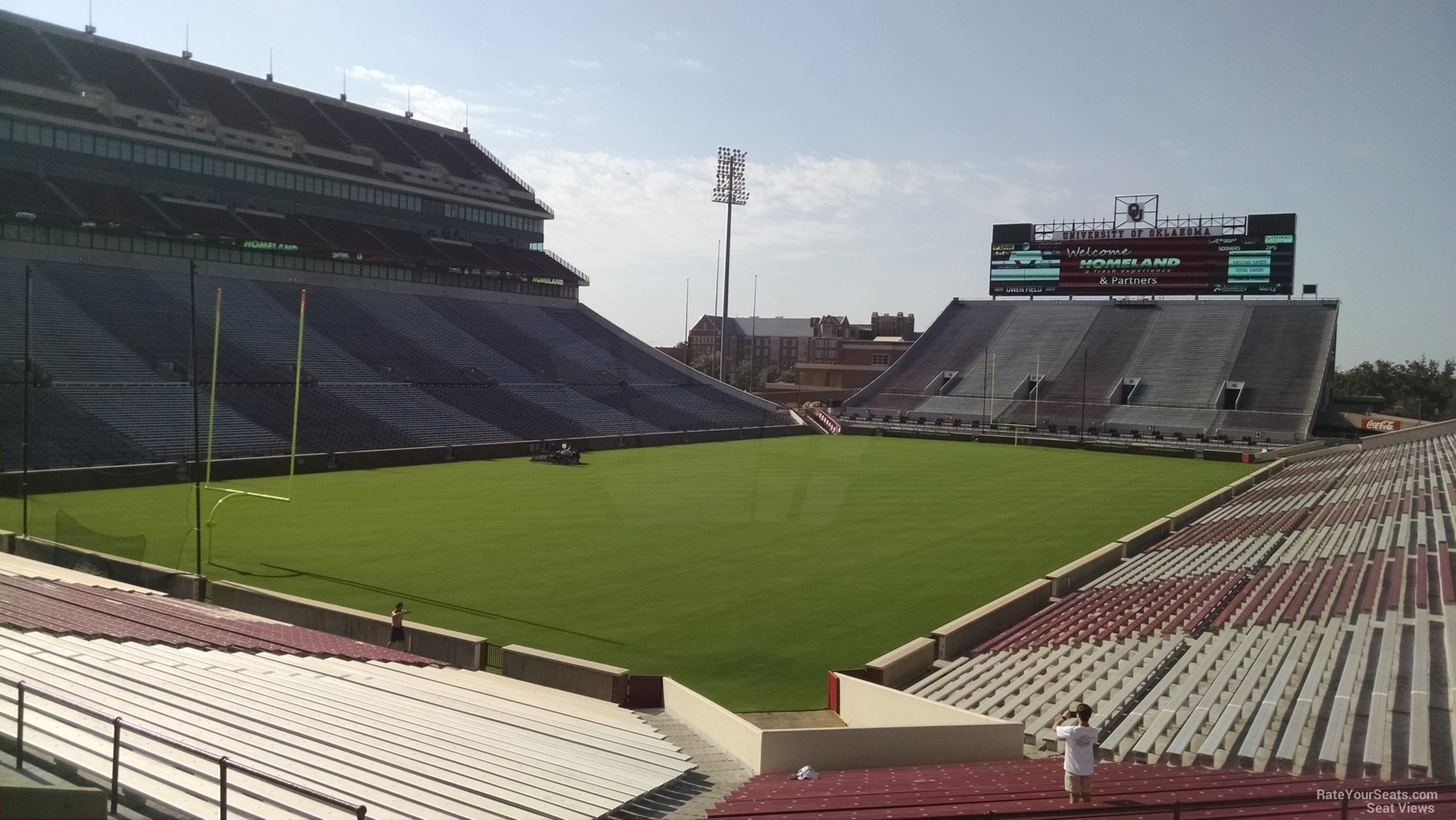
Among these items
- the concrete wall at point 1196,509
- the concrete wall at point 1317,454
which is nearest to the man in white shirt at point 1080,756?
the concrete wall at point 1196,509

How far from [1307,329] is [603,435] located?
4324cm

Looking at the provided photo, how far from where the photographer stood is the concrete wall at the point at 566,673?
38.0 ft

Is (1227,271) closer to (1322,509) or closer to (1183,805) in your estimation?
(1322,509)

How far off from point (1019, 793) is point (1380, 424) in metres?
53.4

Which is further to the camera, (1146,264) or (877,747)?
(1146,264)

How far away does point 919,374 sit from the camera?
66500mm

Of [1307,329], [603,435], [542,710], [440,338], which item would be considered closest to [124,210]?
[440,338]

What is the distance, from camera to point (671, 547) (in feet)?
69.2

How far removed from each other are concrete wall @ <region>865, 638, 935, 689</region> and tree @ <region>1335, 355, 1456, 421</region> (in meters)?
62.0

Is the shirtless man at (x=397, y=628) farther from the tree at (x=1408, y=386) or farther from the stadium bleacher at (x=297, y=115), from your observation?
the tree at (x=1408, y=386)

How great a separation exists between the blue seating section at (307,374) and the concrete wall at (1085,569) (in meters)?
20.8

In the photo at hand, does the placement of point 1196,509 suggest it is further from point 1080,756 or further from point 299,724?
point 299,724

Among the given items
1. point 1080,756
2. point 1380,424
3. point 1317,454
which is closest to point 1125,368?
point 1380,424

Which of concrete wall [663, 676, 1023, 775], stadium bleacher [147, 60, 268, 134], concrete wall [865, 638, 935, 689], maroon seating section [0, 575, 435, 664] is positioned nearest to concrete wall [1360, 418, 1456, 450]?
concrete wall [865, 638, 935, 689]
